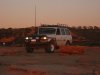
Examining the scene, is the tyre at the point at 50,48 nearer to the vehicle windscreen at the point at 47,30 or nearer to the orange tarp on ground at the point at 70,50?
the orange tarp on ground at the point at 70,50

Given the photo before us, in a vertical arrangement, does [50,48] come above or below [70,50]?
above

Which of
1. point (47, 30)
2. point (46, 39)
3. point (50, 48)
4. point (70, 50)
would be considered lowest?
point (70, 50)

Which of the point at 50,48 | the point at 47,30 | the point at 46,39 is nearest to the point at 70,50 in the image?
the point at 50,48

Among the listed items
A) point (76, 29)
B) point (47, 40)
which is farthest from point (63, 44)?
point (76, 29)

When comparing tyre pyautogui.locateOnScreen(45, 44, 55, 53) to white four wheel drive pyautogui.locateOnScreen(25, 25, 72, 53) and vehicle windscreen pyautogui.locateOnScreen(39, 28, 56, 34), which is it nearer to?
white four wheel drive pyautogui.locateOnScreen(25, 25, 72, 53)

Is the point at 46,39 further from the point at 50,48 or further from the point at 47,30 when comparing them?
the point at 47,30

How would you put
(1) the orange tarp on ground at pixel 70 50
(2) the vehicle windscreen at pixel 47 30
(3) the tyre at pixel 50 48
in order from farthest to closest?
(2) the vehicle windscreen at pixel 47 30 < (1) the orange tarp on ground at pixel 70 50 < (3) the tyre at pixel 50 48

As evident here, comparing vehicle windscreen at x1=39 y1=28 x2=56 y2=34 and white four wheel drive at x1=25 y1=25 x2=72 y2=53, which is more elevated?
vehicle windscreen at x1=39 y1=28 x2=56 y2=34

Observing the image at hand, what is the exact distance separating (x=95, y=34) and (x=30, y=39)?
1822 inches

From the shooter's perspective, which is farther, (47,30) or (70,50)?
(47,30)

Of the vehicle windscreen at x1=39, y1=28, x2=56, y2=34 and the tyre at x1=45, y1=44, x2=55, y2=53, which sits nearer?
the tyre at x1=45, y1=44, x2=55, y2=53

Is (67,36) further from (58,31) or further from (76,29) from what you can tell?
(76,29)

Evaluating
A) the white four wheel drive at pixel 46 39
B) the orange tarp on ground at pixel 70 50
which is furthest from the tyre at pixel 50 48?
the orange tarp on ground at pixel 70 50

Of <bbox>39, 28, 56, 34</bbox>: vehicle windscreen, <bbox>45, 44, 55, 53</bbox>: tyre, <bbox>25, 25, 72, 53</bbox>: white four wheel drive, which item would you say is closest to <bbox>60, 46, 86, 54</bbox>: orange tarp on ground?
<bbox>25, 25, 72, 53</bbox>: white four wheel drive
